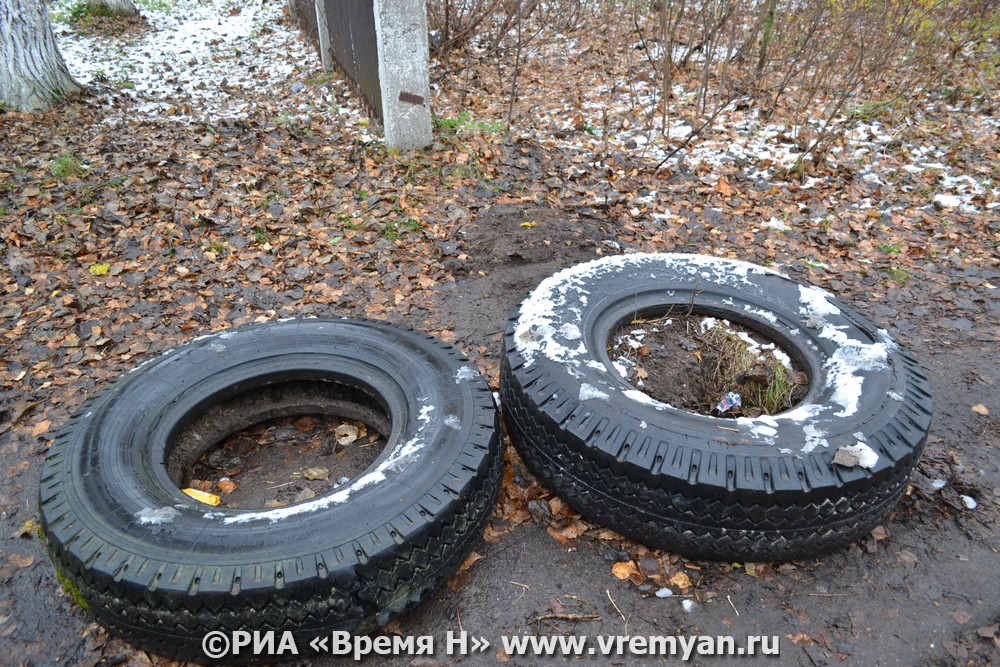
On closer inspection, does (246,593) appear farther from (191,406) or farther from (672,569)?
(672,569)

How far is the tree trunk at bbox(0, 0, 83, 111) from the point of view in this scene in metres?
6.84

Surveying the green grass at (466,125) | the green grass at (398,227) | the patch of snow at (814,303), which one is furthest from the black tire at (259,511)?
the green grass at (466,125)

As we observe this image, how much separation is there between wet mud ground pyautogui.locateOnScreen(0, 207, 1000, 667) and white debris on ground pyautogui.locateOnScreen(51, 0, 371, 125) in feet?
18.4

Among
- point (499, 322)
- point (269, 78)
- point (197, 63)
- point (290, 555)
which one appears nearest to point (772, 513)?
point (290, 555)

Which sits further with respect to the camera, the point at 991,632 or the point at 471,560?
the point at 471,560

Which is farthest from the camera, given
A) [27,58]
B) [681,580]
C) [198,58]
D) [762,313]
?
[198,58]

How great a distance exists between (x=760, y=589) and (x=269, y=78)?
9.12m

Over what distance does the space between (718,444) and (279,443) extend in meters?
Result: 2.29

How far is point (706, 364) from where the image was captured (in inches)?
134

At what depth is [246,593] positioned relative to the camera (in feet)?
6.91

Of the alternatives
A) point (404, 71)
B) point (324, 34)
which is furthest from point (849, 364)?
point (324, 34)

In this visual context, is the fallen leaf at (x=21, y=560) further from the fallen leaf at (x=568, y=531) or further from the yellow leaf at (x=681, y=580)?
the yellow leaf at (x=681, y=580)

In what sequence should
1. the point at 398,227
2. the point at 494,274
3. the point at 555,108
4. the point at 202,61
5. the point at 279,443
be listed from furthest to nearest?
the point at 202,61
the point at 555,108
the point at 398,227
the point at 494,274
the point at 279,443

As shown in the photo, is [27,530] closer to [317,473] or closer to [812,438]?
[317,473]
